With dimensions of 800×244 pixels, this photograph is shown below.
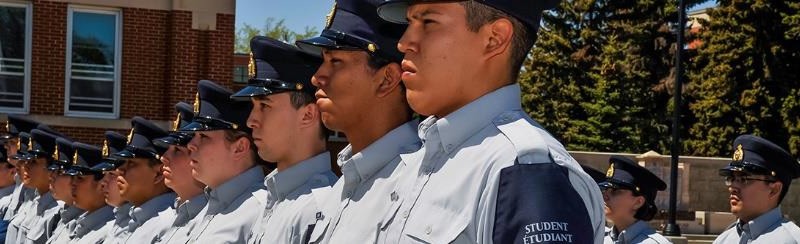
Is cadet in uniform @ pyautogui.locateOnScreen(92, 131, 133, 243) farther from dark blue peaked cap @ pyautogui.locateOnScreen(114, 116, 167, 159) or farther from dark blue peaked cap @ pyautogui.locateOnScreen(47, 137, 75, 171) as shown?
dark blue peaked cap @ pyautogui.locateOnScreen(47, 137, 75, 171)

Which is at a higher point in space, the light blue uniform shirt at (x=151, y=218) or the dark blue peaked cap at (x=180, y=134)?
the dark blue peaked cap at (x=180, y=134)

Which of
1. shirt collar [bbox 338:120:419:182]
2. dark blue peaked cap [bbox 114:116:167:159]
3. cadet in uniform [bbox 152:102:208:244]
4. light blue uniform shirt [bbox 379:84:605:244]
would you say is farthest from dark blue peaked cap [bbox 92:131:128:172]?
light blue uniform shirt [bbox 379:84:605:244]

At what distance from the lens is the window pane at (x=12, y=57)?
69.6ft

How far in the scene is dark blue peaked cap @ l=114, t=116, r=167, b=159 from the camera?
8695 mm

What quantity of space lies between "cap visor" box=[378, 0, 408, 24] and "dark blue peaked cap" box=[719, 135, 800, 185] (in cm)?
449

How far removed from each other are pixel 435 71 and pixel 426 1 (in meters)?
0.20

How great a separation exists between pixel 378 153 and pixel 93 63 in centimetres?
1756

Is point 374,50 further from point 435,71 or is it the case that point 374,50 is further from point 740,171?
point 740,171

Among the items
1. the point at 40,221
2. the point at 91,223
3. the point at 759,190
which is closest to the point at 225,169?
the point at 759,190

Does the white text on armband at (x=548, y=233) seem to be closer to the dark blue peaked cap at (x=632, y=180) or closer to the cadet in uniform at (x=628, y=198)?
the cadet in uniform at (x=628, y=198)

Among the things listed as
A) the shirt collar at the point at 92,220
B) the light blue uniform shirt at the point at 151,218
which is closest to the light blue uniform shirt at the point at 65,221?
the shirt collar at the point at 92,220

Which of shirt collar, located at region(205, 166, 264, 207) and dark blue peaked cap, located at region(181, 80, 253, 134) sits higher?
dark blue peaked cap, located at region(181, 80, 253, 134)

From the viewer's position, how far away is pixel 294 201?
18.6 ft

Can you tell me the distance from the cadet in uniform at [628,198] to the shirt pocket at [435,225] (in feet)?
15.5
